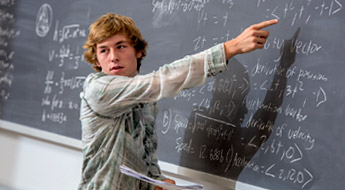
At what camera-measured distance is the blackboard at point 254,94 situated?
1.91m

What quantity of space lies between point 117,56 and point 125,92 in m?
0.30

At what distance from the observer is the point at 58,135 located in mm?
3076

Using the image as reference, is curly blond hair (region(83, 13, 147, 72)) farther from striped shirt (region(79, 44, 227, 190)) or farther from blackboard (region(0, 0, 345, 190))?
blackboard (region(0, 0, 345, 190))

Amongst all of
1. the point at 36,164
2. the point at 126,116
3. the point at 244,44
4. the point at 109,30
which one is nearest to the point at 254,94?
the point at 244,44

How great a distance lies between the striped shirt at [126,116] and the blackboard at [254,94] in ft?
1.04

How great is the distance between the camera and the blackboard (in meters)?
1.91

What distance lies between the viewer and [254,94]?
2125mm

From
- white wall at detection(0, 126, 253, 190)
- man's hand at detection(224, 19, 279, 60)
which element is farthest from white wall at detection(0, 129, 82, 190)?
man's hand at detection(224, 19, 279, 60)

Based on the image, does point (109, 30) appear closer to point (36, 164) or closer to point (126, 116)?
point (126, 116)

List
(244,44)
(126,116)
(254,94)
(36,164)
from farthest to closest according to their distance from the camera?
(36,164) → (254,94) → (126,116) → (244,44)

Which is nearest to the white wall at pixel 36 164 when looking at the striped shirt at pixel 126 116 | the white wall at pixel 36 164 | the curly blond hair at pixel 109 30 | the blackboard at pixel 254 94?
the white wall at pixel 36 164

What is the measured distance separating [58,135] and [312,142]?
1.83 m

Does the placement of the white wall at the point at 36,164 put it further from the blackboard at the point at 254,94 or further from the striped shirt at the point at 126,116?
the striped shirt at the point at 126,116

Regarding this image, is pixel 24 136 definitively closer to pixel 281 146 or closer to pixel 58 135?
pixel 58 135
